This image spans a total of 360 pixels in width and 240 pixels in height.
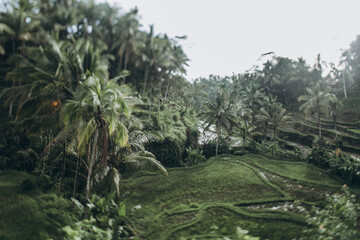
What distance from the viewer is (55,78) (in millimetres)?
7449

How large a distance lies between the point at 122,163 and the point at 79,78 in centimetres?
409

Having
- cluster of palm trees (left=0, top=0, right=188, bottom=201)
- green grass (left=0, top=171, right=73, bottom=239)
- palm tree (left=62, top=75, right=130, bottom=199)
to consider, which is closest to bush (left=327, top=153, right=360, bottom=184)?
cluster of palm trees (left=0, top=0, right=188, bottom=201)

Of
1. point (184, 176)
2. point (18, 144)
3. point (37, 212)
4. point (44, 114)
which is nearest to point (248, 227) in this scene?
Answer: point (184, 176)

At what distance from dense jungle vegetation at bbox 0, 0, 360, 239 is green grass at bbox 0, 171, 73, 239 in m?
0.03

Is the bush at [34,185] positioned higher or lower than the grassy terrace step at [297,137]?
lower

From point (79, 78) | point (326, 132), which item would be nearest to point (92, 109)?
point (79, 78)

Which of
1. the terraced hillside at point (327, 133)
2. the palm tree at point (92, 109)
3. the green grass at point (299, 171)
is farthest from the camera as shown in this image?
the terraced hillside at point (327, 133)

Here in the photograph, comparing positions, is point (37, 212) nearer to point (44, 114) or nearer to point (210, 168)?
point (44, 114)

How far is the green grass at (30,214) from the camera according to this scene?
6.36m

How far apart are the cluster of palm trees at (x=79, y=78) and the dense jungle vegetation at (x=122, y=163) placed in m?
0.05

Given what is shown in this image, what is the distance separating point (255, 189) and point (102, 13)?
2166cm

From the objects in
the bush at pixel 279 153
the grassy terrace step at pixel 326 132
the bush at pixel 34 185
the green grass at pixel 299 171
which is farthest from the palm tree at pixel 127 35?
the grassy terrace step at pixel 326 132

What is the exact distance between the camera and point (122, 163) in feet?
31.8

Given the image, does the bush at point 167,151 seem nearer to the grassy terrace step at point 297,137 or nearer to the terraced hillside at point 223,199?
the terraced hillside at point 223,199
